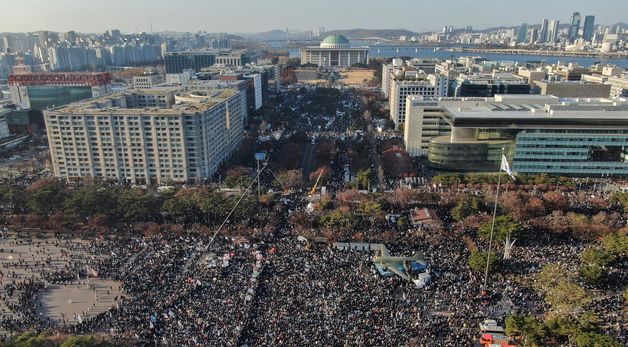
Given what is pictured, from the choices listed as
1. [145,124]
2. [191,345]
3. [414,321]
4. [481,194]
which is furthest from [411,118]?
[191,345]

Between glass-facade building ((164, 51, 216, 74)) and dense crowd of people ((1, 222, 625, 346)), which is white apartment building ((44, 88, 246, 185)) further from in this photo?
glass-facade building ((164, 51, 216, 74))

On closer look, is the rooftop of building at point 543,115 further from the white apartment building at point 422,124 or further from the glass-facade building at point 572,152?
the white apartment building at point 422,124

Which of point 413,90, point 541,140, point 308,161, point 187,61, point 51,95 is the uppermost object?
point 187,61

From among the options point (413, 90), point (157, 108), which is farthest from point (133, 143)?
point (413, 90)

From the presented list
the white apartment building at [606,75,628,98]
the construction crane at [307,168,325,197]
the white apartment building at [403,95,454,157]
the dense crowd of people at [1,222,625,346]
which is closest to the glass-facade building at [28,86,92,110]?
the construction crane at [307,168,325,197]

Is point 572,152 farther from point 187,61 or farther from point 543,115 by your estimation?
point 187,61

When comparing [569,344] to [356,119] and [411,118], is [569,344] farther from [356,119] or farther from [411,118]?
[356,119]
